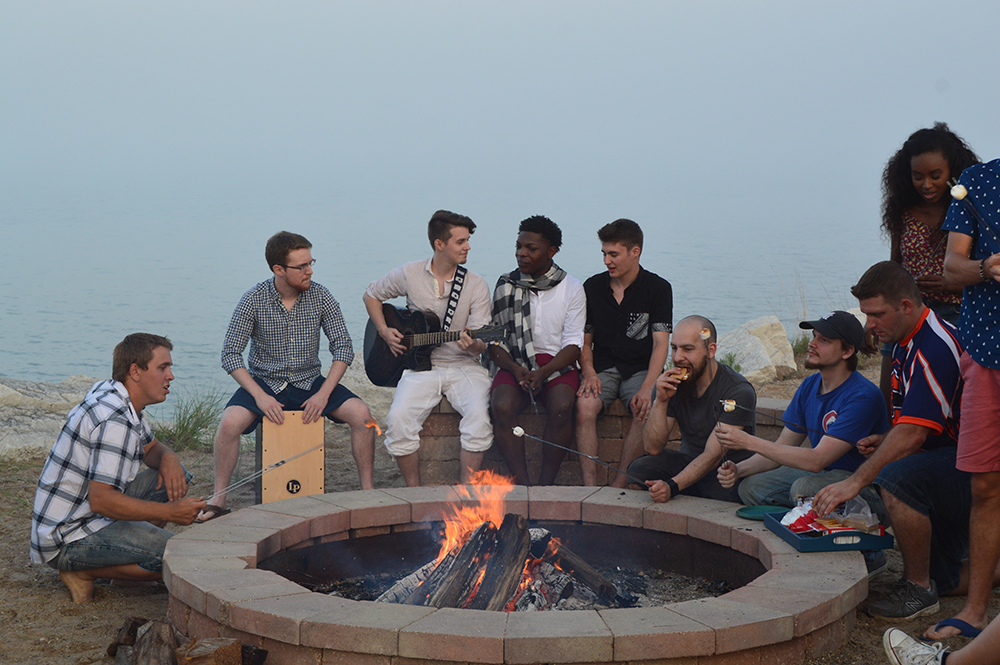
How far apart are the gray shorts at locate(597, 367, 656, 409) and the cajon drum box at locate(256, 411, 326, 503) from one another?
5.63 ft

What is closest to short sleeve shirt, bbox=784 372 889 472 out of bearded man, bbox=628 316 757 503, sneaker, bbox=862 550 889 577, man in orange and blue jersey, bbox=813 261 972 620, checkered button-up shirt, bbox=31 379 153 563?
man in orange and blue jersey, bbox=813 261 972 620

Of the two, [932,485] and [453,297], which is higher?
[453,297]

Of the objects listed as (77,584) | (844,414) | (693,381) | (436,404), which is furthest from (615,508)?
(77,584)

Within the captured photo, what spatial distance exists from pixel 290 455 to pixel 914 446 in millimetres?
3397

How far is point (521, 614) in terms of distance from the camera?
3.20m

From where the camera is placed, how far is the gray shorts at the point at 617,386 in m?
5.96

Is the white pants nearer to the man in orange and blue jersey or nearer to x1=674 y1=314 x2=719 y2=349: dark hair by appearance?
x1=674 y1=314 x2=719 y2=349: dark hair

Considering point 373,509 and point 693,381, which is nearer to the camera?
point 373,509

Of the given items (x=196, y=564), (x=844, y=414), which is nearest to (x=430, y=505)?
(x=196, y=564)

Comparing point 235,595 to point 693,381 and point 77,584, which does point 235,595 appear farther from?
point 693,381

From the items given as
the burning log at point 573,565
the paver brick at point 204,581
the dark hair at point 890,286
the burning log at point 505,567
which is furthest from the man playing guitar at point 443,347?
the dark hair at point 890,286

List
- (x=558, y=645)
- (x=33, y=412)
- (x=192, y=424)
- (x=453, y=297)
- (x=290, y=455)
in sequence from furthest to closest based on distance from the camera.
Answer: (x=33, y=412) < (x=192, y=424) < (x=453, y=297) < (x=290, y=455) < (x=558, y=645)

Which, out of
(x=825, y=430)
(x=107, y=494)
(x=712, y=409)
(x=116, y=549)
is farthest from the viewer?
(x=712, y=409)

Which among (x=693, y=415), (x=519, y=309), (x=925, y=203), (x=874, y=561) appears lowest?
(x=874, y=561)
